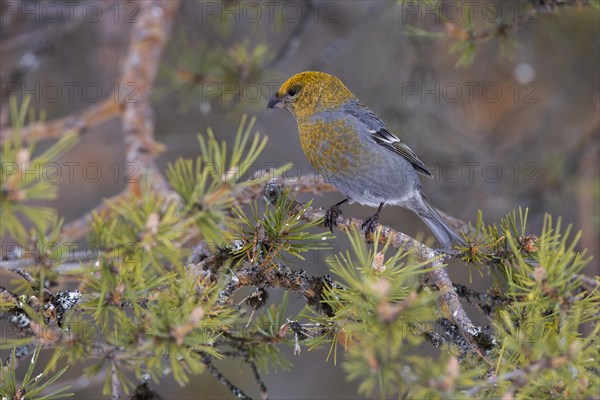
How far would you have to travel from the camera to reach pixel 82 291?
82.7 inches

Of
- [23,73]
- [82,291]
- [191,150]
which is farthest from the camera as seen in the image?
[191,150]

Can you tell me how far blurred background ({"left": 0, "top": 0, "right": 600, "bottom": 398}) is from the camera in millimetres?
4559

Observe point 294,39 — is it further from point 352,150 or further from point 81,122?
point 81,122

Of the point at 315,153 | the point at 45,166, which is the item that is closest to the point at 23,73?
the point at 315,153

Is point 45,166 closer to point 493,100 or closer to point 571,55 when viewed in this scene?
point 571,55

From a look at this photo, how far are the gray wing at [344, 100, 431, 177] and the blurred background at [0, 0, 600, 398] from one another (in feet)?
2.14

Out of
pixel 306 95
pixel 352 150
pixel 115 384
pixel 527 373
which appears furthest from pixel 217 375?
pixel 306 95

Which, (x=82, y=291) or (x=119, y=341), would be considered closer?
(x=119, y=341)

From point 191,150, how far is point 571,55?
3.85 meters

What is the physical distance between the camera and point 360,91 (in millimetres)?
6113

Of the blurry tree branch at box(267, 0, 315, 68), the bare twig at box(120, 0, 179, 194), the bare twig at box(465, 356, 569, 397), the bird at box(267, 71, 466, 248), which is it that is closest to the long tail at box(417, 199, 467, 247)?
the bird at box(267, 71, 466, 248)

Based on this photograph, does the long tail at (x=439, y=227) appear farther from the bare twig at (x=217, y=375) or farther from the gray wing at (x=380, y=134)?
the bare twig at (x=217, y=375)

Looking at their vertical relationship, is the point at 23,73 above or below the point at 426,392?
above

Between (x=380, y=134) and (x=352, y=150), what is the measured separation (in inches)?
17.3
